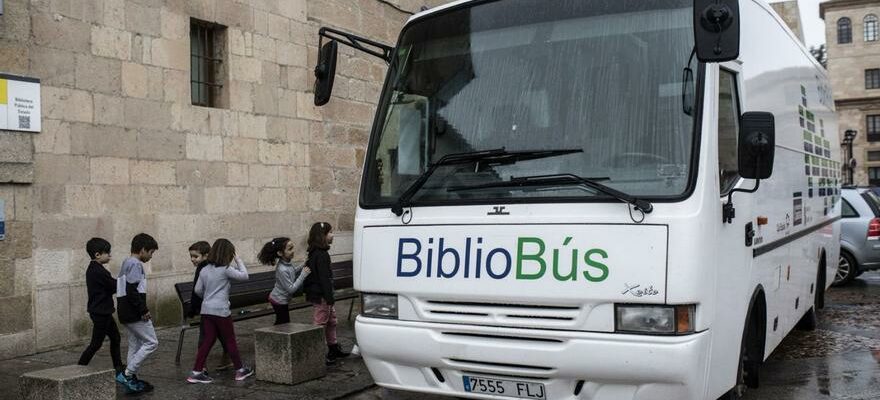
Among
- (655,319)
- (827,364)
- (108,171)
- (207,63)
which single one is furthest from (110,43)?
(827,364)

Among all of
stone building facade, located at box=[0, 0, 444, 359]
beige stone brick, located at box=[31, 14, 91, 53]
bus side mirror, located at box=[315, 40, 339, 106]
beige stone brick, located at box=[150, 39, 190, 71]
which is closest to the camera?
bus side mirror, located at box=[315, 40, 339, 106]

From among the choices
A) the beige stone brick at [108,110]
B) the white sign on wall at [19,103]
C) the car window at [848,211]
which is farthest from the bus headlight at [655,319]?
the car window at [848,211]

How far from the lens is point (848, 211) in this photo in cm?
1377

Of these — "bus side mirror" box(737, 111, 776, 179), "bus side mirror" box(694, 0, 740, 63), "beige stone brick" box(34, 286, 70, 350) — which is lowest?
"beige stone brick" box(34, 286, 70, 350)

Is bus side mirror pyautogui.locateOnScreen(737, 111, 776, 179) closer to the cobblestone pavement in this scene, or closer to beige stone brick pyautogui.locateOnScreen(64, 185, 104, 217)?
the cobblestone pavement

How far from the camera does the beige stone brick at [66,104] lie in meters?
8.33

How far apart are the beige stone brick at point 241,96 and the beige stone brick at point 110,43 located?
61.9 inches

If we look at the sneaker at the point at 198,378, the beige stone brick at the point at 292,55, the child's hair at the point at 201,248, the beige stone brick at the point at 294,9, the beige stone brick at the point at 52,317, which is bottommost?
the sneaker at the point at 198,378

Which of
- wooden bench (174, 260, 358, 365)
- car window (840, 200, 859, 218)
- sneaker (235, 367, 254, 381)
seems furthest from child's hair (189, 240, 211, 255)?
car window (840, 200, 859, 218)

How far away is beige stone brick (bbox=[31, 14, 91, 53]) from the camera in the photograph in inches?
325

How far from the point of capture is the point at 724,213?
4.61m

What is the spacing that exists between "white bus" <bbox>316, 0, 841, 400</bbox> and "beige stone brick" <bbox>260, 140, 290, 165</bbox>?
5790 millimetres

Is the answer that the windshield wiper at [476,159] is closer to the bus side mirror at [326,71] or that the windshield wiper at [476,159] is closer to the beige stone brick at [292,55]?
the bus side mirror at [326,71]

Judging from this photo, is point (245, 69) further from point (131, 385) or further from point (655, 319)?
point (655, 319)
